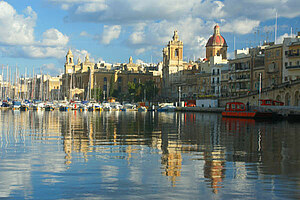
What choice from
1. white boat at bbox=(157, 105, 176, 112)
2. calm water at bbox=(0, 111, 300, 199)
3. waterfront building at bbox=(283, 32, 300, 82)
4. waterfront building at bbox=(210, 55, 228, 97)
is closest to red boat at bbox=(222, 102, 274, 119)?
waterfront building at bbox=(283, 32, 300, 82)

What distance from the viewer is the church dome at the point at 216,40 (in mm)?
A: 149375

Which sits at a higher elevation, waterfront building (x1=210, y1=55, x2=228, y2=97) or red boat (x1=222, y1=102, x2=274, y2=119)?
waterfront building (x1=210, y1=55, x2=228, y2=97)

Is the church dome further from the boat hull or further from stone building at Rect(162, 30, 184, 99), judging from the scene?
the boat hull

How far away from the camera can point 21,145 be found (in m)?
26.3

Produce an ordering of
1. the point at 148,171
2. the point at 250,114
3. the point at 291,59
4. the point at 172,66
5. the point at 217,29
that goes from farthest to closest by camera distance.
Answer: the point at 172,66, the point at 217,29, the point at 291,59, the point at 250,114, the point at 148,171

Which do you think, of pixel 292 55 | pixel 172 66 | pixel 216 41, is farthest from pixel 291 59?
pixel 172 66

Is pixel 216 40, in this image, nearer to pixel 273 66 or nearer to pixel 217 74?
pixel 217 74

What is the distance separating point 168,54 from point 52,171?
14700 centimetres

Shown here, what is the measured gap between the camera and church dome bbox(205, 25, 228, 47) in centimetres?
14938

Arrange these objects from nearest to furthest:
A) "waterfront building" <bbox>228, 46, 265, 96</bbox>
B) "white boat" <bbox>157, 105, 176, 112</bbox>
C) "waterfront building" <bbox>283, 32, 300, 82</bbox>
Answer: "waterfront building" <bbox>283, 32, 300, 82</bbox> < "waterfront building" <bbox>228, 46, 265, 96</bbox> < "white boat" <bbox>157, 105, 176, 112</bbox>

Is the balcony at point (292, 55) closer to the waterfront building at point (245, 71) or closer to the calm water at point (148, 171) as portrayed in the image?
the waterfront building at point (245, 71)

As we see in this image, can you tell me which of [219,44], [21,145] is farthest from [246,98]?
[21,145]

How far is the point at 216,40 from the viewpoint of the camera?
150 metres

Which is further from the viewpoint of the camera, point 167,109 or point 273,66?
point 167,109
